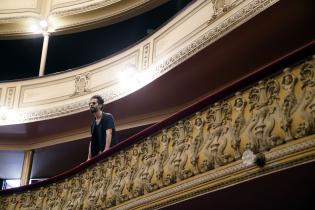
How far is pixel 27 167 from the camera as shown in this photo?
10.7 meters

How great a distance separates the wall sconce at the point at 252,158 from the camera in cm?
379

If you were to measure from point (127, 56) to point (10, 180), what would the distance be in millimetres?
5243

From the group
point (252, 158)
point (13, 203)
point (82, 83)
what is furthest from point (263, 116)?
point (82, 83)

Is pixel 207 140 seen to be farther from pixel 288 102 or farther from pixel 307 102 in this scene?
pixel 307 102

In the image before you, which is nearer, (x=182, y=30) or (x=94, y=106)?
(x=94, y=106)

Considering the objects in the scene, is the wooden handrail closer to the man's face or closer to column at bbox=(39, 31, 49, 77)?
the man's face

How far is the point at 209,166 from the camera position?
169 inches

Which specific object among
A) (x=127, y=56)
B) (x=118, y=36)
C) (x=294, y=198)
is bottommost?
(x=294, y=198)

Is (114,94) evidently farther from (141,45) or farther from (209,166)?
(209,166)

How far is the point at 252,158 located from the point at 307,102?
0.64 m

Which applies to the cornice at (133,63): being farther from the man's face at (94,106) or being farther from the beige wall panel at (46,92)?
the man's face at (94,106)

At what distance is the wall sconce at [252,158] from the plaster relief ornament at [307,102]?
366mm

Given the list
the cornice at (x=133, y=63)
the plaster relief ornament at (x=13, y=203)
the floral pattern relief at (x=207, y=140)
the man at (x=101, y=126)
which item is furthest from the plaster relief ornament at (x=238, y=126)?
the plaster relief ornament at (x=13, y=203)

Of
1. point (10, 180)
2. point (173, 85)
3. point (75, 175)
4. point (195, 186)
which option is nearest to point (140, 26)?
point (173, 85)
